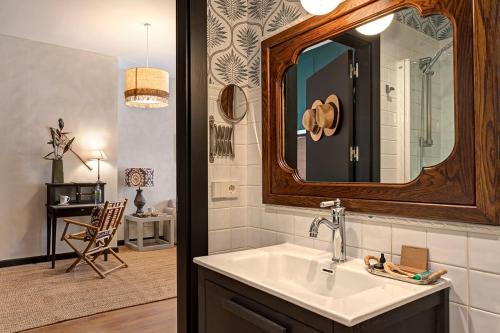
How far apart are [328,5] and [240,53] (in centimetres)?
63

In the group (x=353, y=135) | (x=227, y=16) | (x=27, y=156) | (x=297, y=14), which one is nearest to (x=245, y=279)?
(x=353, y=135)

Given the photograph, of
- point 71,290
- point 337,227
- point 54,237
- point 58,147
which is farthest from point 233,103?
point 58,147

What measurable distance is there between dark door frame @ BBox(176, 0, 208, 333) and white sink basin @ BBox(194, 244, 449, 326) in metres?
0.31

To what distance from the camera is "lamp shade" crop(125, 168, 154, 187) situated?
534 cm

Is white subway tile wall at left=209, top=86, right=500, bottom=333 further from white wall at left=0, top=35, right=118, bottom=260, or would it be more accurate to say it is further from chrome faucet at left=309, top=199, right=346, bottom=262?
white wall at left=0, top=35, right=118, bottom=260

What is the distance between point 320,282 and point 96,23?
3636mm

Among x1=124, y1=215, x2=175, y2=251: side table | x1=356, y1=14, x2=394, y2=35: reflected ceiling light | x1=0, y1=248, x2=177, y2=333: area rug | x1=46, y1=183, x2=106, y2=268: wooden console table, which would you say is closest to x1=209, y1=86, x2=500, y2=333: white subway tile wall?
x1=356, y1=14, x2=394, y2=35: reflected ceiling light

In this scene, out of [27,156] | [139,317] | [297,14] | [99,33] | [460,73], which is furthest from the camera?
[27,156]

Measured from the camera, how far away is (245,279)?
3.72 feet

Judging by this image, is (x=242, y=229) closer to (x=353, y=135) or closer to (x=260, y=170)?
(x=260, y=170)

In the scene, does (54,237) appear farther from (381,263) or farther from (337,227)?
(381,263)

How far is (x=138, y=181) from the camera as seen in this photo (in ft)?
17.7

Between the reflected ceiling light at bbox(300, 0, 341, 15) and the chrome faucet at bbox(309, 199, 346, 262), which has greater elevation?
the reflected ceiling light at bbox(300, 0, 341, 15)

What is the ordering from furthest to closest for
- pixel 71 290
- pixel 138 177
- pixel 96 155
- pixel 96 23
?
pixel 138 177 < pixel 96 155 < pixel 96 23 < pixel 71 290
